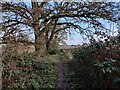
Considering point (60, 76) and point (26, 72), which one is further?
point (60, 76)

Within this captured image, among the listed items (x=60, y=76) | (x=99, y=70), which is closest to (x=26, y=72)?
(x=60, y=76)

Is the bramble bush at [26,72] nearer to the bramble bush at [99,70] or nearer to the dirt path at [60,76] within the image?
the dirt path at [60,76]

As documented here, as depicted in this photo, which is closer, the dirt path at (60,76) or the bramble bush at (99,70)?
the bramble bush at (99,70)

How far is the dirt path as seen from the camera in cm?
342

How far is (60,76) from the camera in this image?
3820mm

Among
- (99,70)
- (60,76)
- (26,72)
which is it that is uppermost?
(99,70)

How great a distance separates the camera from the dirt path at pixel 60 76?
3.42 meters

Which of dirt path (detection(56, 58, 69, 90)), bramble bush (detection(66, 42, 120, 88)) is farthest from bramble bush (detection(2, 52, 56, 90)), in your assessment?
bramble bush (detection(66, 42, 120, 88))

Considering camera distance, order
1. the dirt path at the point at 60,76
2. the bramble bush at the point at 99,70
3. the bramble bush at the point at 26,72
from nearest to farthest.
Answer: the bramble bush at the point at 99,70, the bramble bush at the point at 26,72, the dirt path at the point at 60,76

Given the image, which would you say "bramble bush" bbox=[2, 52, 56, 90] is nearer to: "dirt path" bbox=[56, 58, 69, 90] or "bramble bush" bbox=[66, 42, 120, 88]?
"dirt path" bbox=[56, 58, 69, 90]

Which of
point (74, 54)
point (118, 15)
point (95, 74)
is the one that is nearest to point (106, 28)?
point (118, 15)

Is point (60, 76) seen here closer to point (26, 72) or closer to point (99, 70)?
point (26, 72)

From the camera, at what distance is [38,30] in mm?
4000

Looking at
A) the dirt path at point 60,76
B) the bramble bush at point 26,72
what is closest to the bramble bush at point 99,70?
the dirt path at point 60,76
